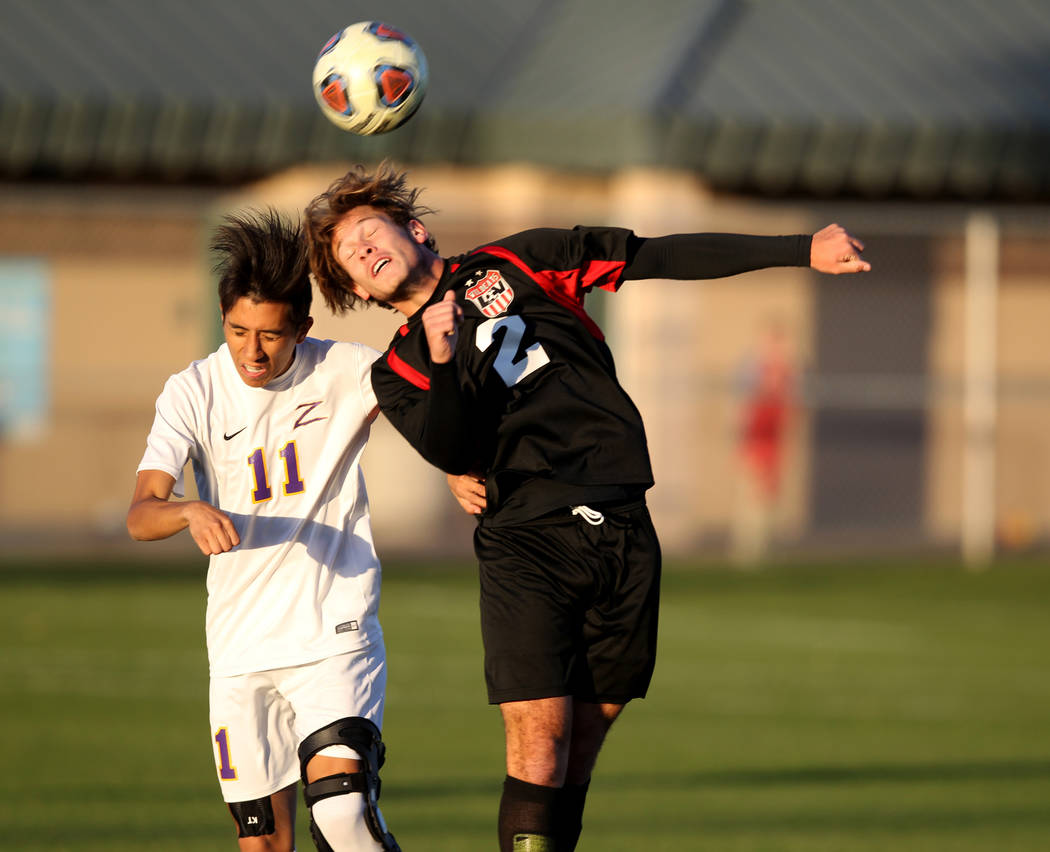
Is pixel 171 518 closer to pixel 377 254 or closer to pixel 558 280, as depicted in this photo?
pixel 377 254

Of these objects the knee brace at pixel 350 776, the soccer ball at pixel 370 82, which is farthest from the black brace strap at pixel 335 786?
the soccer ball at pixel 370 82

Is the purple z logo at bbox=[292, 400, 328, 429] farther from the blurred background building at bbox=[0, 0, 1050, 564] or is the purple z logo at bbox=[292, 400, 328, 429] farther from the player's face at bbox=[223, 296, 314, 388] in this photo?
the blurred background building at bbox=[0, 0, 1050, 564]

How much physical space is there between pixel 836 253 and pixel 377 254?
1207mm

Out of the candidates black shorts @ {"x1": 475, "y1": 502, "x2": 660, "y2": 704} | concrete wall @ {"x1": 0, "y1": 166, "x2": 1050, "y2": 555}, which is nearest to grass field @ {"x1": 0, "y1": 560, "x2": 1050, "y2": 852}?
concrete wall @ {"x1": 0, "y1": 166, "x2": 1050, "y2": 555}

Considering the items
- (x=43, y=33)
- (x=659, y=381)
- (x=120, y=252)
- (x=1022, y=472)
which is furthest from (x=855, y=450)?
(x=43, y=33)

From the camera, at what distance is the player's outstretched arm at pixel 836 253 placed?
500 centimetres

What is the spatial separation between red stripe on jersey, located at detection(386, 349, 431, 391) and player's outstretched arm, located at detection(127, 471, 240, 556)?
0.67 metres

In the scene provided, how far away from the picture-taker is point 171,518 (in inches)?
183

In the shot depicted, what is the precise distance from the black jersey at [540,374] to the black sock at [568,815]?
0.76 m

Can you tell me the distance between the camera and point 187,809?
7.66m

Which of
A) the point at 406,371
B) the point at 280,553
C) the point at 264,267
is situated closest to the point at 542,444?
the point at 406,371

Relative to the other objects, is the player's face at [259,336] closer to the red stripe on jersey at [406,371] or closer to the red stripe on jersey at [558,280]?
the red stripe on jersey at [406,371]

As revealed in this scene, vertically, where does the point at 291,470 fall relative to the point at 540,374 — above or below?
below

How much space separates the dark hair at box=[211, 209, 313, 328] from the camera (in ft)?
16.5
